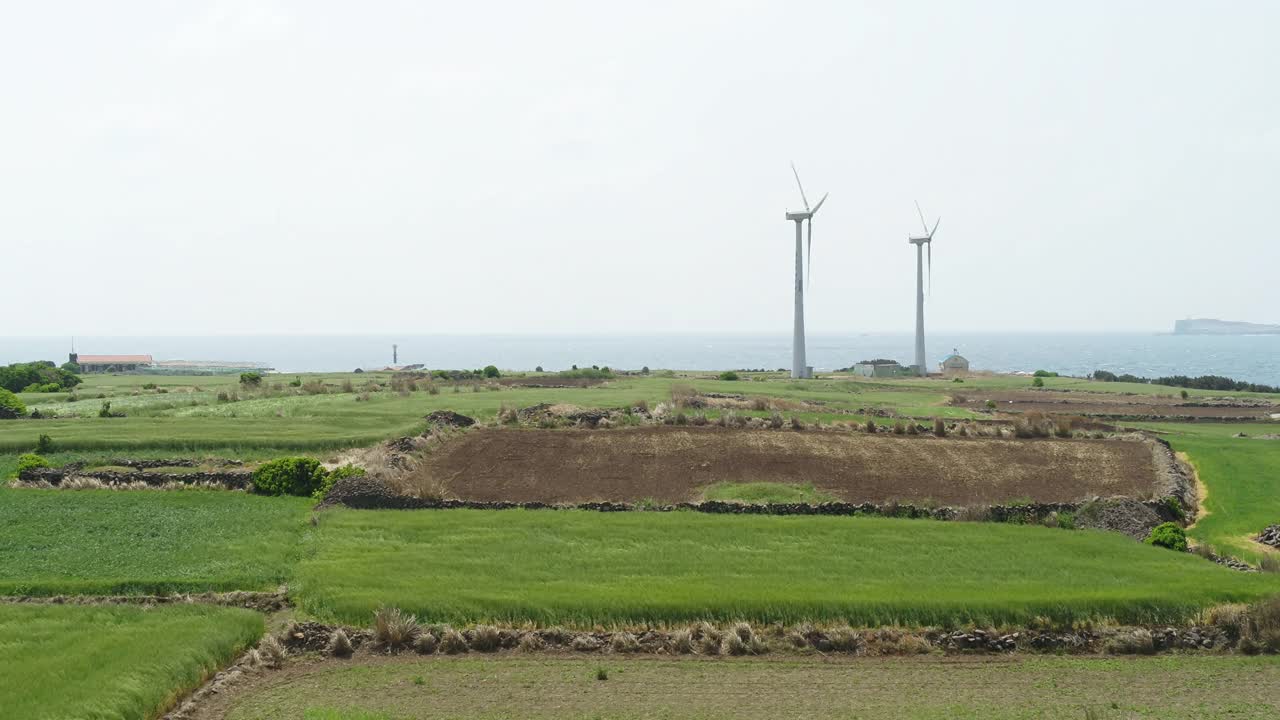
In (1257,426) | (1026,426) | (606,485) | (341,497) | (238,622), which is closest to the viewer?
(238,622)

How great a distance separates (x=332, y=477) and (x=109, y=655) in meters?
16.6

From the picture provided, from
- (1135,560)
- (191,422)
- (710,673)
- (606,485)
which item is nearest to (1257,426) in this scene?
(1135,560)

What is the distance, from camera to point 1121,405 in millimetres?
72938

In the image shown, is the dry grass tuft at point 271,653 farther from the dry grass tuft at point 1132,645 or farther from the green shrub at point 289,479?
the dry grass tuft at point 1132,645

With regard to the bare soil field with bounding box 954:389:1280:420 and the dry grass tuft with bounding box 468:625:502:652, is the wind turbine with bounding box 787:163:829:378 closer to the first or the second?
the bare soil field with bounding box 954:389:1280:420

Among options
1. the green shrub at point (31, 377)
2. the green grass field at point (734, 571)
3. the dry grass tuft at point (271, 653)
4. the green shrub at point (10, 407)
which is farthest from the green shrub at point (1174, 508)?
the green shrub at point (31, 377)

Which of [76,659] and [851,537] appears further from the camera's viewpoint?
[851,537]

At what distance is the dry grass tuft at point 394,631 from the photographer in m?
19.2

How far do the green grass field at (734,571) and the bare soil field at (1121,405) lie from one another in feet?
143

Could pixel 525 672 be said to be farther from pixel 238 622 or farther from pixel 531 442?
pixel 531 442

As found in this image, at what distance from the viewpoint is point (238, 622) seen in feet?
64.8

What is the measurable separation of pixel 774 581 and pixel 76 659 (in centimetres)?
1502

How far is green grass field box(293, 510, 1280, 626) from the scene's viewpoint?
20.7 m

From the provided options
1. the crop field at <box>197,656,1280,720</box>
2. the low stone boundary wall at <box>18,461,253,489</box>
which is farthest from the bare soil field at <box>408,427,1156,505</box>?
the crop field at <box>197,656,1280,720</box>
